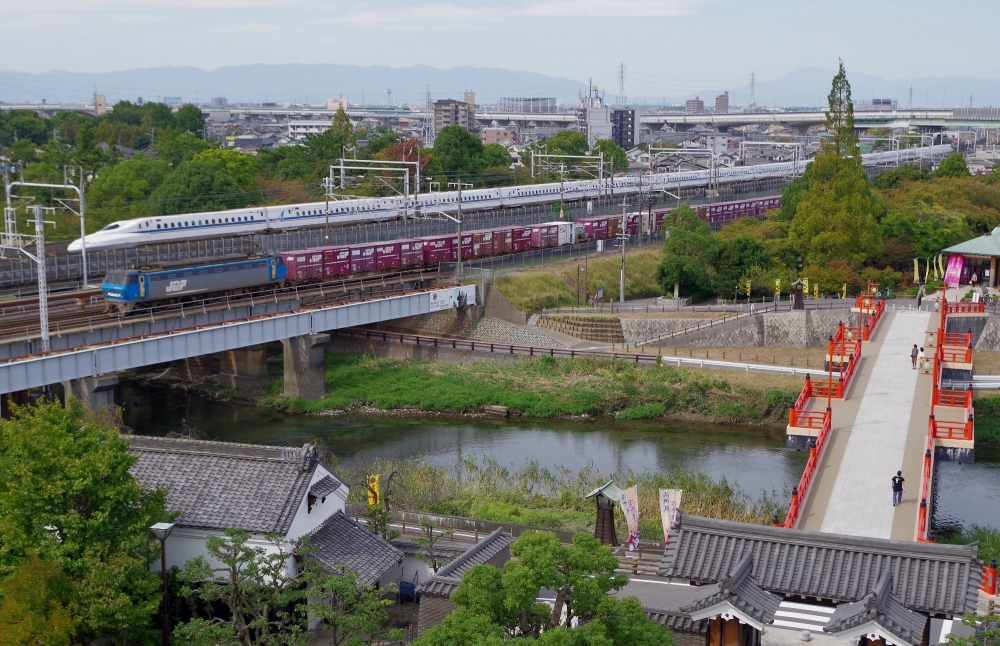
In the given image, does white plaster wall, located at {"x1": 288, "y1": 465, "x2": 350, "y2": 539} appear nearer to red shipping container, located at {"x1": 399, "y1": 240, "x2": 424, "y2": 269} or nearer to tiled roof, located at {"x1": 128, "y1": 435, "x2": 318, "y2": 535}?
tiled roof, located at {"x1": 128, "y1": 435, "x2": 318, "y2": 535}

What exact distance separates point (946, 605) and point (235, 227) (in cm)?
5462

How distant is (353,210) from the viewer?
7294 cm

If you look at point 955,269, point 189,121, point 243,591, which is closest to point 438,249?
point 955,269

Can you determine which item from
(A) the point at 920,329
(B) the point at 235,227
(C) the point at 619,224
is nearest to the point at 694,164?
(C) the point at 619,224

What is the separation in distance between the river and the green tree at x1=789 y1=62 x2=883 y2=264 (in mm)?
19995

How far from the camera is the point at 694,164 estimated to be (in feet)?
424

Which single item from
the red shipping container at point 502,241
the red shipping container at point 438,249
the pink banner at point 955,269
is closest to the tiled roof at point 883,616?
the pink banner at point 955,269

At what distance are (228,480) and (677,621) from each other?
34.1 ft

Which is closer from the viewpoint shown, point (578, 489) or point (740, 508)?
point (740, 508)

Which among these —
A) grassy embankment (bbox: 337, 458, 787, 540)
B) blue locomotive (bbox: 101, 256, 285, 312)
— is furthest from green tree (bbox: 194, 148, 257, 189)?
grassy embankment (bbox: 337, 458, 787, 540)

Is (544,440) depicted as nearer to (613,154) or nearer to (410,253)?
(410,253)

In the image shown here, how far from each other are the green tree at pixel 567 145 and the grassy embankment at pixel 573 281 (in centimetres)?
4815

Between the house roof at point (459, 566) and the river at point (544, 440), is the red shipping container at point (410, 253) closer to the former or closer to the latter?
the river at point (544, 440)

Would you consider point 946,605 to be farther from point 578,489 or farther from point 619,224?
point 619,224
